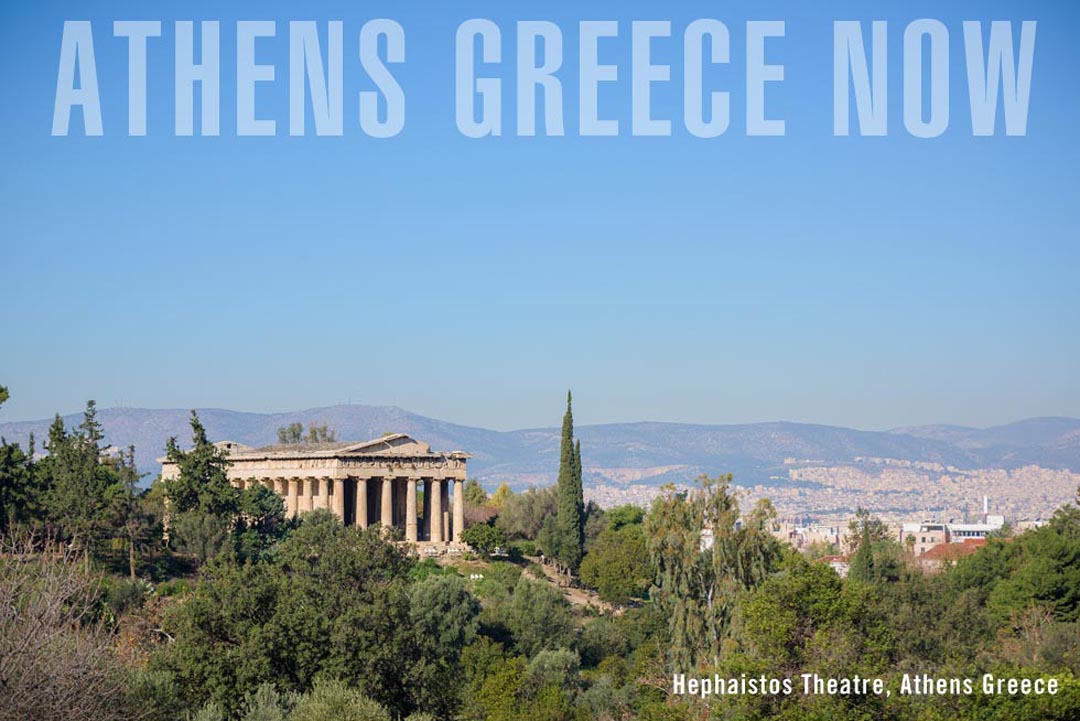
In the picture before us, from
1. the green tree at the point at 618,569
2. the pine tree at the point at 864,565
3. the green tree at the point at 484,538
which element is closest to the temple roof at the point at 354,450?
the green tree at the point at 484,538

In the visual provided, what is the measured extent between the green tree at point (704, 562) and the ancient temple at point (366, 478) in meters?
33.3

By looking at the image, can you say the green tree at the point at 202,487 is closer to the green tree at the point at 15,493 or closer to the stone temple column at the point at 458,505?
the green tree at the point at 15,493

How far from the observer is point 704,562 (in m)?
49.6

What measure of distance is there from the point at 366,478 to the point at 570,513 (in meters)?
10.8

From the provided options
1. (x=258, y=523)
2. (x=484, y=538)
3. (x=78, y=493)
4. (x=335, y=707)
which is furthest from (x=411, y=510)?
(x=335, y=707)

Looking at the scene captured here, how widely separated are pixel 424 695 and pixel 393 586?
4364 mm

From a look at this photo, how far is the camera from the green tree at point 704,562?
157ft

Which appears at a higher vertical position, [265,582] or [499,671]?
[265,582]

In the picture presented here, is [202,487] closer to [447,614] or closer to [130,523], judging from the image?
[130,523]

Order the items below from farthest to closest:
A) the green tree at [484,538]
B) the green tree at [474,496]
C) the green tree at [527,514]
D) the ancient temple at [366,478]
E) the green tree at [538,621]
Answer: the green tree at [474,496], the green tree at [527,514], the ancient temple at [366,478], the green tree at [484,538], the green tree at [538,621]

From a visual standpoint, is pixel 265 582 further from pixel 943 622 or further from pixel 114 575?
pixel 943 622

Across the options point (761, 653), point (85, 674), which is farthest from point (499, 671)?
point (85, 674)

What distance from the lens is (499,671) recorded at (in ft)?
174

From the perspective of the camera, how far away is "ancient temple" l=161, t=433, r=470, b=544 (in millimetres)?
83250
